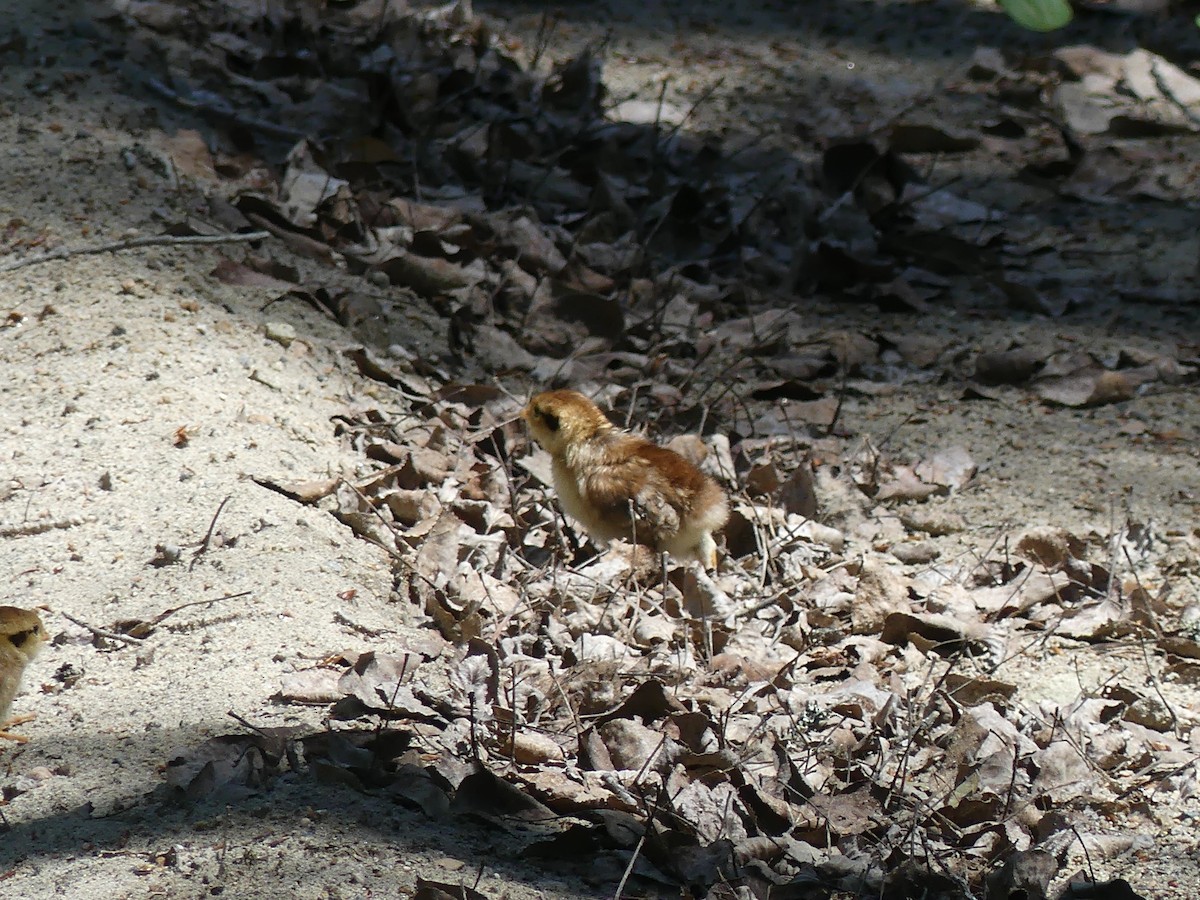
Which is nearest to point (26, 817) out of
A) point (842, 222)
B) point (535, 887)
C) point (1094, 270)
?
point (535, 887)

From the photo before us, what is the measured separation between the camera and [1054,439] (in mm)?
4766

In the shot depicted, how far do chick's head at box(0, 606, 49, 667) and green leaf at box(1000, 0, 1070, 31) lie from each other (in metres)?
2.35

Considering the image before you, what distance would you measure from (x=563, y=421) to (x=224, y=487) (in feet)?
3.32

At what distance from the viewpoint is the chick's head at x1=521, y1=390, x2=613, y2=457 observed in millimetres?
3998

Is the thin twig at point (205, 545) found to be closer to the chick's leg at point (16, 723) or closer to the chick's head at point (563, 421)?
the chick's leg at point (16, 723)

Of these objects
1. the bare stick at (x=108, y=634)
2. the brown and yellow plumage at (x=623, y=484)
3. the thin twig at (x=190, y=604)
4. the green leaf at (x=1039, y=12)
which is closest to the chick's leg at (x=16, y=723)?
the bare stick at (x=108, y=634)

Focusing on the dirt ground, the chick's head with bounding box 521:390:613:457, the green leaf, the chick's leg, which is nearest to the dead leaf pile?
the dirt ground

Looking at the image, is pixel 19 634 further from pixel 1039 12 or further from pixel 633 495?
pixel 1039 12

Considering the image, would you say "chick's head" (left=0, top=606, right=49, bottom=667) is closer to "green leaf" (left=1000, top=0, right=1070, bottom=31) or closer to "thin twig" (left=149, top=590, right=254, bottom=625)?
"thin twig" (left=149, top=590, right=254, bottom=625)

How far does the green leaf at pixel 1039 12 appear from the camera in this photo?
119 cm

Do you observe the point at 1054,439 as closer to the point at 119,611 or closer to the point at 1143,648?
the point at 1143,648

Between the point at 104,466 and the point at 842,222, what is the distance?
3.76 meters

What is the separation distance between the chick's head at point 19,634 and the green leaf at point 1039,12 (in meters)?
2.35

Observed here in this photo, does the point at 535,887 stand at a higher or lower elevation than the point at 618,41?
higher
